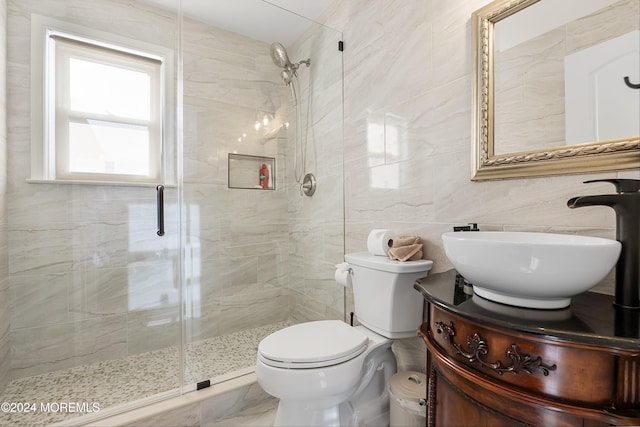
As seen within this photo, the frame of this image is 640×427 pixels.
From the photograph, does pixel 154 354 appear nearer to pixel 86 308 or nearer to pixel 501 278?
pixel 86 308

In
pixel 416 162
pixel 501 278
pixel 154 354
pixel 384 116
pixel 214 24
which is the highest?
pixel 214 24

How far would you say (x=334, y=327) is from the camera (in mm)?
1474

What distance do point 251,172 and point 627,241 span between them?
197 cm

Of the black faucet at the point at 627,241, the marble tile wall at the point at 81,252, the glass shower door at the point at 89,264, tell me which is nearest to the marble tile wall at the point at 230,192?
the glass shower door at the point at 89,264

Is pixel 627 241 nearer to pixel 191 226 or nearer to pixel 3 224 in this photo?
pixel 191 226

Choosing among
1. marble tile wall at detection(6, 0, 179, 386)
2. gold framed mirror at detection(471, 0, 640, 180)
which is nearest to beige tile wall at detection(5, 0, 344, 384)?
marble tile wall at detection(6, 0, 179, 386)

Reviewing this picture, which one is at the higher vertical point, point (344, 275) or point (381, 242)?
point (381, 242)

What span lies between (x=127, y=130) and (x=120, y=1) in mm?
851

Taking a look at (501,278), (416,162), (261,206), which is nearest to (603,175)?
(501,278)

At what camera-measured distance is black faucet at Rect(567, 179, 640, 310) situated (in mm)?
703

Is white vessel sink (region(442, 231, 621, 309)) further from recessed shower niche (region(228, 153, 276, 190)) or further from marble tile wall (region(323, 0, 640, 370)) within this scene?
recessed shower niche (region(228, 153, 276, 190))

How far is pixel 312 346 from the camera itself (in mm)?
1268

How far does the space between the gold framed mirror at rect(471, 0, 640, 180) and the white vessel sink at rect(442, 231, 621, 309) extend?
1.42 ft

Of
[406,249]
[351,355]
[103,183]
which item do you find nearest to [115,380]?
[103,183]
